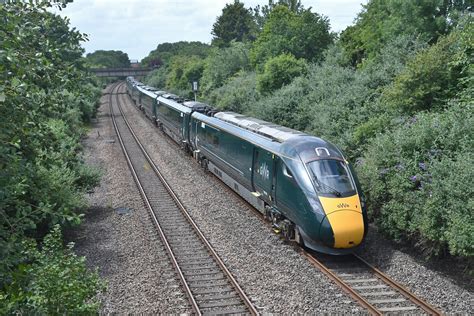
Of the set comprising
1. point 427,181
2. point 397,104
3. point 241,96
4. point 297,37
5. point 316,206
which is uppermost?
point 297,37

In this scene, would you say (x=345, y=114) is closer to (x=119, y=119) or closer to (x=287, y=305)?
(x=287, y=305)

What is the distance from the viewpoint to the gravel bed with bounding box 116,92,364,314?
10016 millimetres

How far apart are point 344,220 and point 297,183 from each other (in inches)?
57.9

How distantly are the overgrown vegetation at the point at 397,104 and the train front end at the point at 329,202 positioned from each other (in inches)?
51.6

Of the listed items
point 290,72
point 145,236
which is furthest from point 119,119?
point 145,236

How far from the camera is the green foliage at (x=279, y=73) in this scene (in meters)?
31.4

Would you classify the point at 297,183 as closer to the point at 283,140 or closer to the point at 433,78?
the point at 283,140

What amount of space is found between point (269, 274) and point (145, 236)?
452 centimetres

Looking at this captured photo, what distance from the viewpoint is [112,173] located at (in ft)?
76.8

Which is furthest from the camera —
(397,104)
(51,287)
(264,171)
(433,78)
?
(397,104)

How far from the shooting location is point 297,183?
40.2ft

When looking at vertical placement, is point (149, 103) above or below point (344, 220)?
above

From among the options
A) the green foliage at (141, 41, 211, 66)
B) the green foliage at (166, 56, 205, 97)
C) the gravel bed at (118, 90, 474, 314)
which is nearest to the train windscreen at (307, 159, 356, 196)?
the gravel bed at (118, 90, 474, 314)

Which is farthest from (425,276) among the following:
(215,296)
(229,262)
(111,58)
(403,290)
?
(111,58)
